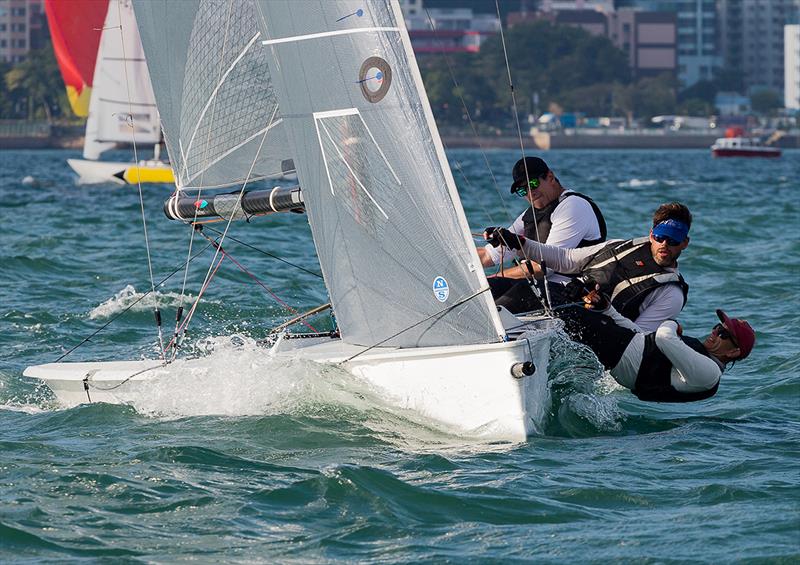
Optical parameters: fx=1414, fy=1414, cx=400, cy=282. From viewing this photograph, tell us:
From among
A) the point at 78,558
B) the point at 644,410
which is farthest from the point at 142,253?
the point at 78,558

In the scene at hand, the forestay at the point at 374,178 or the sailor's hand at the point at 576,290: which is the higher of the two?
the forestay at the point at 374,178

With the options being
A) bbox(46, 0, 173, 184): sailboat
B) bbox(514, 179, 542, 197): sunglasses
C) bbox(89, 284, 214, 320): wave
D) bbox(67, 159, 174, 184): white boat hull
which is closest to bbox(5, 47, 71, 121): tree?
bbox(67, 159, 174, 184): white boat hull

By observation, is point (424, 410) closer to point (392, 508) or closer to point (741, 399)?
point (392, 508)

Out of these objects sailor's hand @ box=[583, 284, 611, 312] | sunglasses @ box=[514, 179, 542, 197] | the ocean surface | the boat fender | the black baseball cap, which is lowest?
the ocean surface

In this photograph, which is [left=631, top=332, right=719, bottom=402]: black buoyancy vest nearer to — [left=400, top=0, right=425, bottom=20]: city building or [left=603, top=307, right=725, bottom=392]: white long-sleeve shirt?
[left=603, top=307, right=725, bottom=392]: white long-sleeve shirt

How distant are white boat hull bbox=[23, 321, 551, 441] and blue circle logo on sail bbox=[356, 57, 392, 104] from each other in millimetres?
1081

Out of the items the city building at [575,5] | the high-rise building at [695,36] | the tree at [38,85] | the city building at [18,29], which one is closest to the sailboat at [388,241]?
the tree at [38,85]

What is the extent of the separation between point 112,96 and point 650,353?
73.3 feet

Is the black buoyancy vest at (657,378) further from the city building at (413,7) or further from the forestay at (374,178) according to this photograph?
the city building at (413,7)

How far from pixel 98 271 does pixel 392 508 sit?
26.5 ft

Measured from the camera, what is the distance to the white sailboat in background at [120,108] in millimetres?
25719

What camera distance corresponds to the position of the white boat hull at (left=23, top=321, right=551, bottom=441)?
18.5 ft

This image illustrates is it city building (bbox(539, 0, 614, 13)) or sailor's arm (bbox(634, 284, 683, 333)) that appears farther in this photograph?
city building (bbox(539, 0, 614, 13))

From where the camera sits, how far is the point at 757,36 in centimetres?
13762
